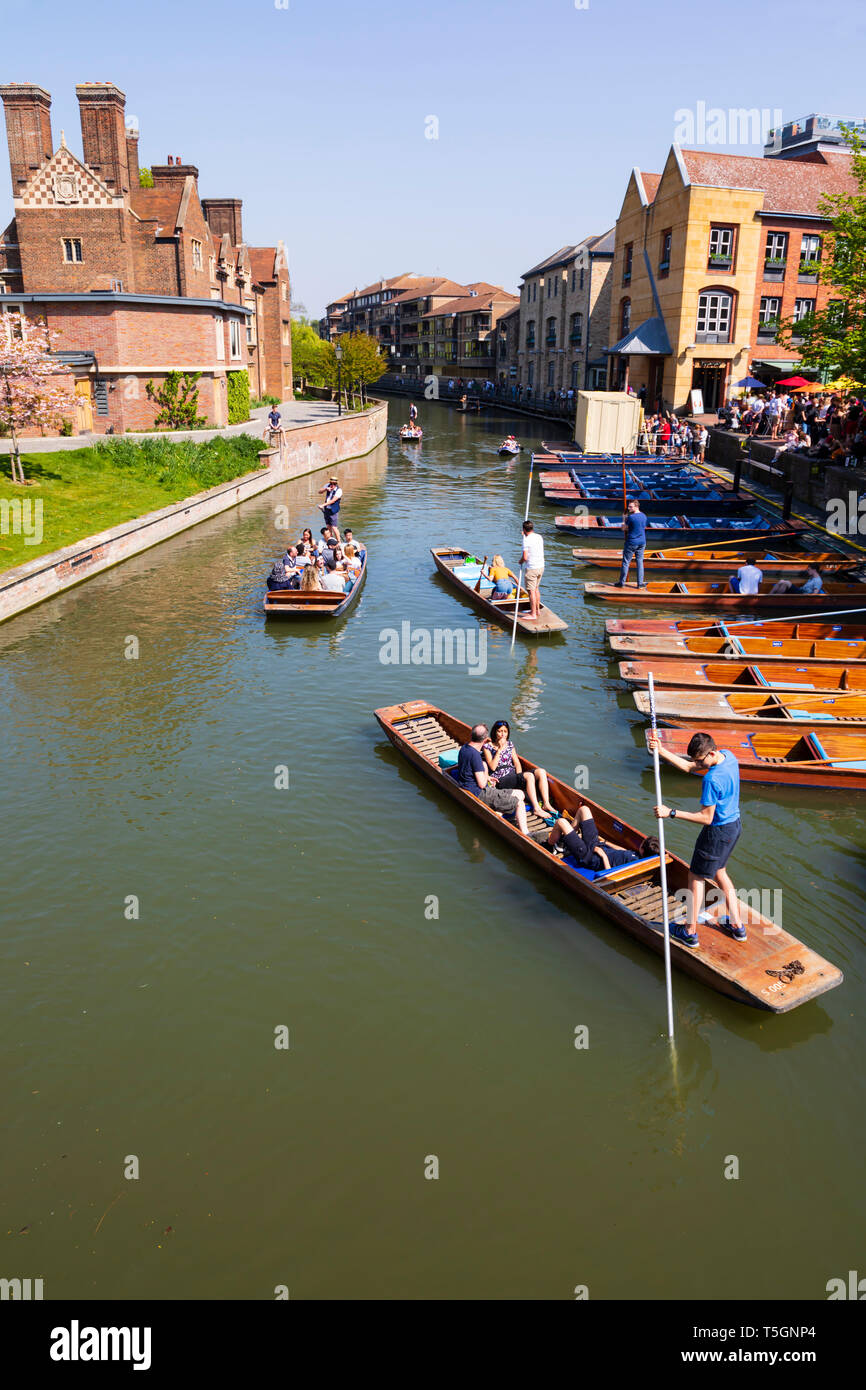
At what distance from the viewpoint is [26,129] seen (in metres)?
39.0

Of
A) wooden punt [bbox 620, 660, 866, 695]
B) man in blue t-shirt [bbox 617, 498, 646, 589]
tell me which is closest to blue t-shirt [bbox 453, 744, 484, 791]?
wooden punt [bbox 620, 660, 866, 695]

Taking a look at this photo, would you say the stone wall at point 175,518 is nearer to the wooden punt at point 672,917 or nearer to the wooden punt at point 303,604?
the wooden punt at point 303,604

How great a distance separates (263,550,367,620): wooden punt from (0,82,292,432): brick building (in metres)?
23.9

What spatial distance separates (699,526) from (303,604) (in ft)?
51.3

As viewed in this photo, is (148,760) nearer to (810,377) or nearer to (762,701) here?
(762,701)

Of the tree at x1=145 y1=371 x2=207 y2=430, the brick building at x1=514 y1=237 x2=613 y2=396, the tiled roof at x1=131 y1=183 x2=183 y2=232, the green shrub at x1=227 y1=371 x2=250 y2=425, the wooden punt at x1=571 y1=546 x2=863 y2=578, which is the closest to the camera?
the wooden punt at x1=571 y1=546 x2=863 y2=578

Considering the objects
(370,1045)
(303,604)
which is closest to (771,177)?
(303,604)

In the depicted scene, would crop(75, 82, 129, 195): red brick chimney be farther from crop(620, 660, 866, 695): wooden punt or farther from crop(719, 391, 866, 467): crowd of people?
crop(620, 660, 866, 695): wooden punt

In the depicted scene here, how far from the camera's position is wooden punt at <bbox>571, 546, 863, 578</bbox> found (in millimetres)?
22766

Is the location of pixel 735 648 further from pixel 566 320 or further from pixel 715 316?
pixel 566 320

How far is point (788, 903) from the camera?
33.2ft

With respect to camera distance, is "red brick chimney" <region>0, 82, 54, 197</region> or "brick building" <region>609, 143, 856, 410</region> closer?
"red brick chimney" <region>0, 82, 54, 197</region>

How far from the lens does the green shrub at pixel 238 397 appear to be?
157 ft
